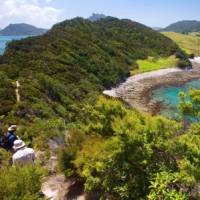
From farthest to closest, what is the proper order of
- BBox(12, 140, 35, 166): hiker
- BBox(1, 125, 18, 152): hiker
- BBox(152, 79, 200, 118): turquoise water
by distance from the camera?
BBox(152, 79, 200, 118): turquoise water, BBox(1, 125, 18, 152): hiker, BBox(12, 140, 35, 166): hiker

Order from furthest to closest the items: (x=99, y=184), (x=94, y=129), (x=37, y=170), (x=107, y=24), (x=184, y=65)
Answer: (x=107, y=24) < (x=184, y=65) < (x=94, y=129) < (x=99, y=184) < (x=37, y=170)

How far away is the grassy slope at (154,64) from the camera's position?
118 metres

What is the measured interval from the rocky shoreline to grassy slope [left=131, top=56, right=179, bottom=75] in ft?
9.48

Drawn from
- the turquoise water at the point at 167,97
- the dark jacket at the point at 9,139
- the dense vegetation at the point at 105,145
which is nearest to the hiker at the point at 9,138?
the dark jacket at the point at 9,139

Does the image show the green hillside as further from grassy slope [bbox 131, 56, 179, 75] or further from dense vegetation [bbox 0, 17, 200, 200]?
grassy slope [bbox 131, 56, 179, 75]

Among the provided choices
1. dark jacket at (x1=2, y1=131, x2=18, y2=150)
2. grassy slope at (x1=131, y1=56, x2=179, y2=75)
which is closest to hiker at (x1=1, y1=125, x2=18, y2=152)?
dark jacket at (x1=2, y1=131, x2=18, y2=150)

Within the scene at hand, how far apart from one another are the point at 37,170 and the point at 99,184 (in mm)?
3819

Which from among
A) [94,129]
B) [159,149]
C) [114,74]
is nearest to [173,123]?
[159,149]

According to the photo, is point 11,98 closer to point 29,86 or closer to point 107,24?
point 29,86

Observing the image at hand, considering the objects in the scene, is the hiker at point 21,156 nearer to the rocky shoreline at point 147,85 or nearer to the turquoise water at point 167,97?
the rocky shoreline at point 147,85

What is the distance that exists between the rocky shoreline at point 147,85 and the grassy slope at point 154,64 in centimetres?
289

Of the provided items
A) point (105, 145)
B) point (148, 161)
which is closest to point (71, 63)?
point (105, 145)

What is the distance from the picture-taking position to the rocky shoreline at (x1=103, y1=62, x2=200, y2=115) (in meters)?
75.6

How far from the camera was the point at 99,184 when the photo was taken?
16531 millimetres
